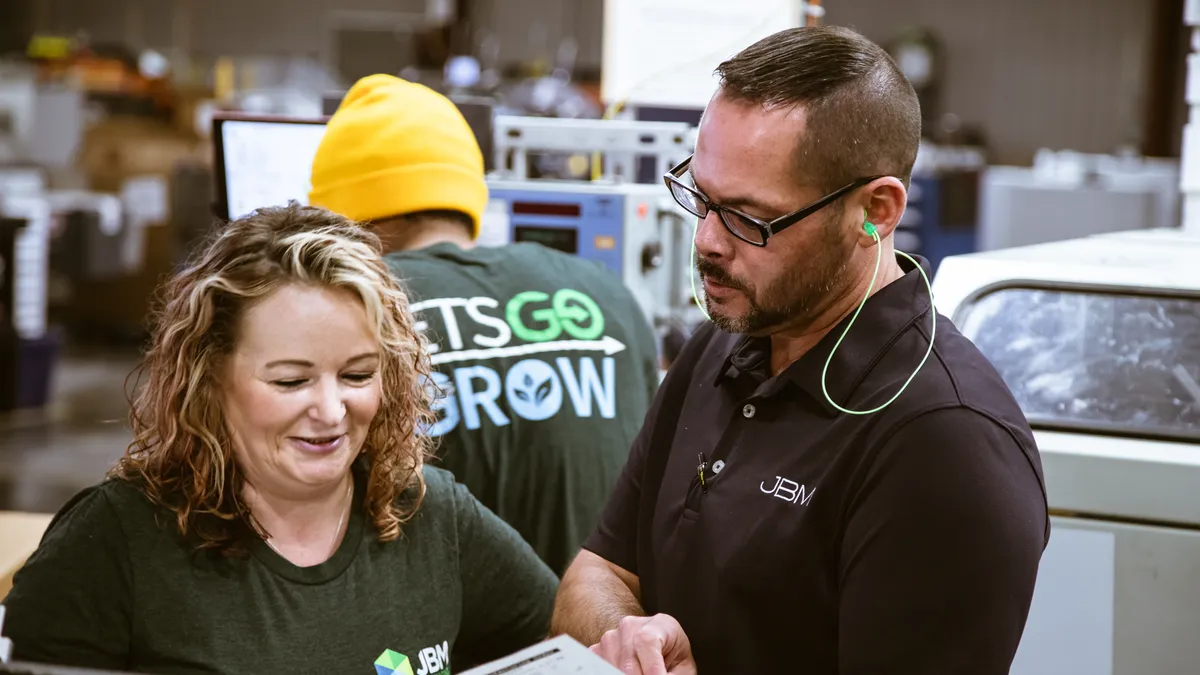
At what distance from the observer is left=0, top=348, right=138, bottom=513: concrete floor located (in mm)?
5883

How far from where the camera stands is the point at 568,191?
305cm

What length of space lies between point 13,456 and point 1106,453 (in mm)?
5890

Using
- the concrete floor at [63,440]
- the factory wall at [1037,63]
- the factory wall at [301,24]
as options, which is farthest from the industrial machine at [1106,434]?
the factory wall at [301,24]

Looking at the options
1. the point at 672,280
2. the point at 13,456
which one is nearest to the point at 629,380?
the point at 672,280

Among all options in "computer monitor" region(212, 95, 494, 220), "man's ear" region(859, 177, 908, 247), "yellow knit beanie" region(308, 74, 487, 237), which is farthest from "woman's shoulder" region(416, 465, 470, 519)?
"computer monitor" region(212, 95, 494, 220)

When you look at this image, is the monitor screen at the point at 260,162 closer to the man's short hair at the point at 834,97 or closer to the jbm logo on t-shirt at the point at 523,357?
the jbm logo on t-shirt at the point at 523,357

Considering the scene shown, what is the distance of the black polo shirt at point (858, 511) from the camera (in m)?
1.23

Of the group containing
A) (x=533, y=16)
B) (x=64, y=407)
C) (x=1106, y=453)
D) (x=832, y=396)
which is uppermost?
(x=533, y=16)

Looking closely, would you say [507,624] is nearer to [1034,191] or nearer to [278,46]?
[1034,191]

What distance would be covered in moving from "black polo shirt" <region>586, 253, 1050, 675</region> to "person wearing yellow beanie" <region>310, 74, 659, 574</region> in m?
0.68

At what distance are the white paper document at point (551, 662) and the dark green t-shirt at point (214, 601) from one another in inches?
22.8

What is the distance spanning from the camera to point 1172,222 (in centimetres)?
722

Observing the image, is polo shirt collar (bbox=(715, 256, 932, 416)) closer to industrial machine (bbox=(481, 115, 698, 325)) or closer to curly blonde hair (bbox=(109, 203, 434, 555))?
curly blonde hair (bbox=(109, 203, 434, 555))

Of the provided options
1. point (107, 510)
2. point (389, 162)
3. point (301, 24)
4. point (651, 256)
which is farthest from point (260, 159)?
point (301, 24)
